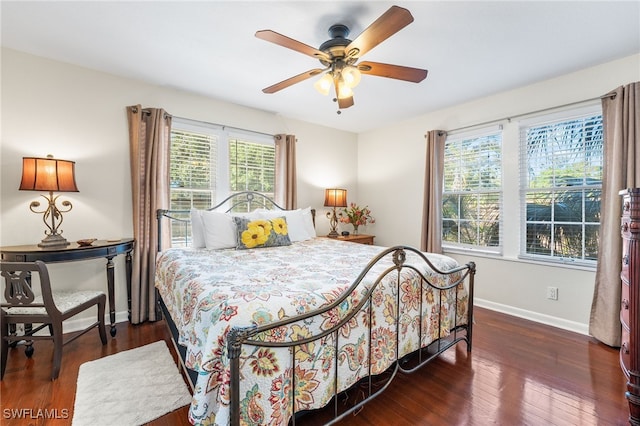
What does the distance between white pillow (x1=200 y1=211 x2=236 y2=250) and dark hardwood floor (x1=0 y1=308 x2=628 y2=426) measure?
3.04 feet

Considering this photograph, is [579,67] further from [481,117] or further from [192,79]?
[192,79]

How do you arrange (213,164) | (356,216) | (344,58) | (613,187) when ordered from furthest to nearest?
1. (356,216)
2. (213,164)
3. (613,187)
4. (344,58)

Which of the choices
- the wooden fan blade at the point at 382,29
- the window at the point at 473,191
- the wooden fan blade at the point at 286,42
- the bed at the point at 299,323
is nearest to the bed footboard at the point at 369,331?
the bed at the point at 299,323

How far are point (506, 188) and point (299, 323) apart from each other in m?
3.06

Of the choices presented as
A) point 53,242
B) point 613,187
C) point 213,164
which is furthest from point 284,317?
point 613,187

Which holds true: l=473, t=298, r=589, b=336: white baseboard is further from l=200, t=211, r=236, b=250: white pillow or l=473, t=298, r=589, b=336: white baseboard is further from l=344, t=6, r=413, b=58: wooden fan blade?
l=344, t=6, r=413, b=58: wooden fan blade

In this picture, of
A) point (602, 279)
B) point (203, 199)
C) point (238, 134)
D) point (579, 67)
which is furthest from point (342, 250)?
point (579, 67)

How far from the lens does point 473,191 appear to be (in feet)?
11.8

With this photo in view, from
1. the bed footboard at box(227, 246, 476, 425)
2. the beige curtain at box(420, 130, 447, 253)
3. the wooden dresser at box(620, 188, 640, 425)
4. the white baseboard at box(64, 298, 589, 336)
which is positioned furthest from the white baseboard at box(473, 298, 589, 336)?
the wooden dresser at box(620, 188, 640, 425)

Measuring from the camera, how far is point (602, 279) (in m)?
2.54

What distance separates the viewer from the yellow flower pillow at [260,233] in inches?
110

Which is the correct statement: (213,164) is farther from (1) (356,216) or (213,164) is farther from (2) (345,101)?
(1) (356,216)

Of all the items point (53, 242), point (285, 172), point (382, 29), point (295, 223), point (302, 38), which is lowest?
point (53, 242)

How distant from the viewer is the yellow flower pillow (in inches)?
110
